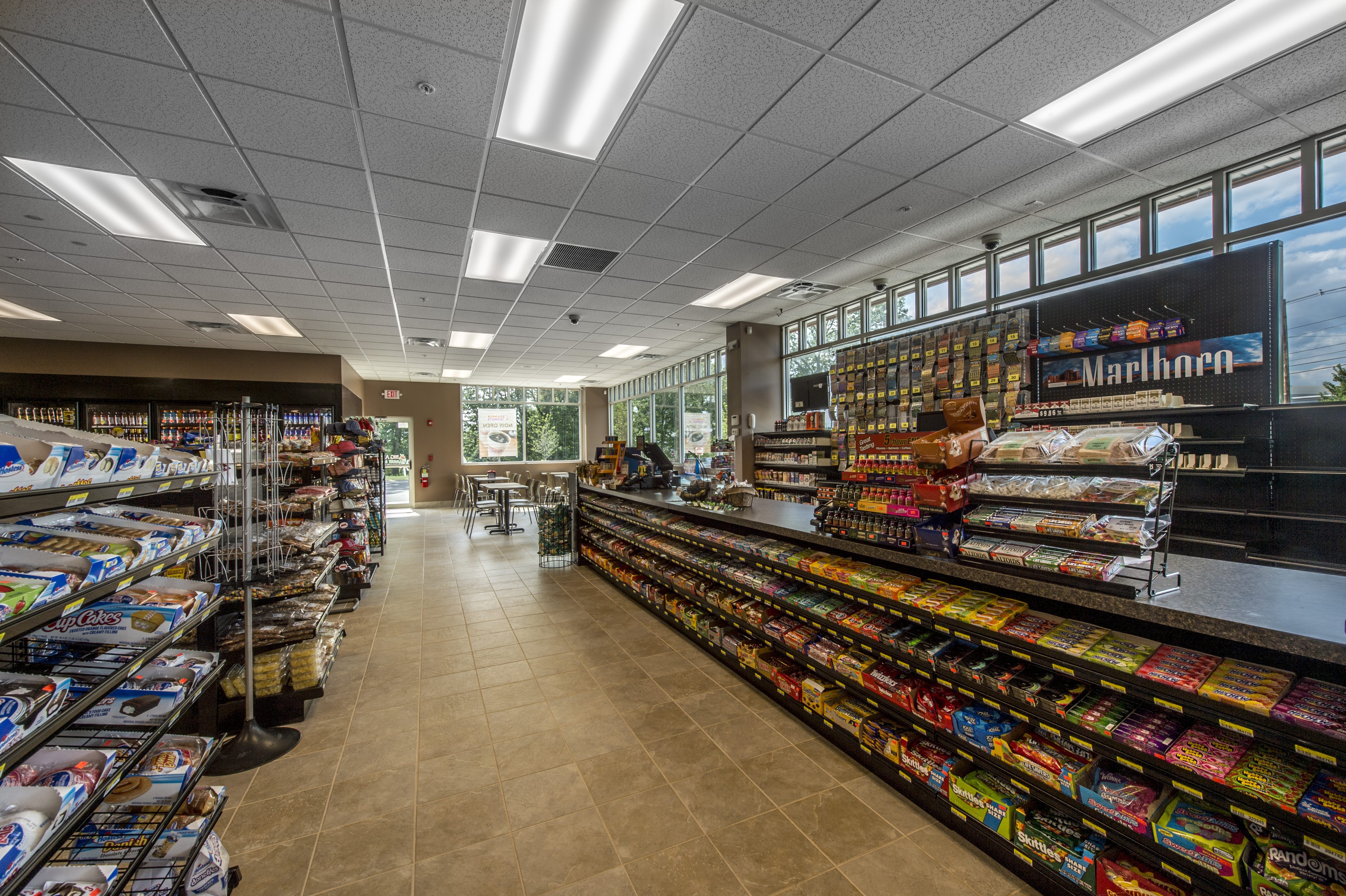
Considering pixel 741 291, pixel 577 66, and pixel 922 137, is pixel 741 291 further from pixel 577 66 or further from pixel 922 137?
pixel 577 66

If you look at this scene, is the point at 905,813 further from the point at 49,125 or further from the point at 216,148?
the point at 49,125

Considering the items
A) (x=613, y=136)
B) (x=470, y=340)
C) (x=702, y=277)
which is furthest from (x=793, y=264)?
(x=470, y=340)

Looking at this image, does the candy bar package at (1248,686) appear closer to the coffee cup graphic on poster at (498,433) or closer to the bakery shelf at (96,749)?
the bakery shelf at (96,749)

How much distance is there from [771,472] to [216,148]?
7326 mm

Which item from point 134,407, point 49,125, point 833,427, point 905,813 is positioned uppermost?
point 49,125

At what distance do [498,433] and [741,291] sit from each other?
10.8 m

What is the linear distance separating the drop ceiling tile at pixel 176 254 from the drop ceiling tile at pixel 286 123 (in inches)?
92.2

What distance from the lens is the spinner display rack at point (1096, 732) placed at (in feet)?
4.21

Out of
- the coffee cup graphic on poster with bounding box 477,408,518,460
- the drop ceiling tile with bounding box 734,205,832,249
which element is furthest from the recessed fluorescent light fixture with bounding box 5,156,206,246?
the coffee cup graphic on poster with bounding box 477,408,518,460

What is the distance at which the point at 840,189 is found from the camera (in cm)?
394

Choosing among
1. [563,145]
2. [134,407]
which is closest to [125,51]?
[563,145]

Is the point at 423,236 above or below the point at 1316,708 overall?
above

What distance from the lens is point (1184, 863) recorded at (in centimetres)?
147

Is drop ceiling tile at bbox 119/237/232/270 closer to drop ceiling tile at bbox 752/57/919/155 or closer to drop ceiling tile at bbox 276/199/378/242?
drop ceiling tile at bbox 276/199/378/242
